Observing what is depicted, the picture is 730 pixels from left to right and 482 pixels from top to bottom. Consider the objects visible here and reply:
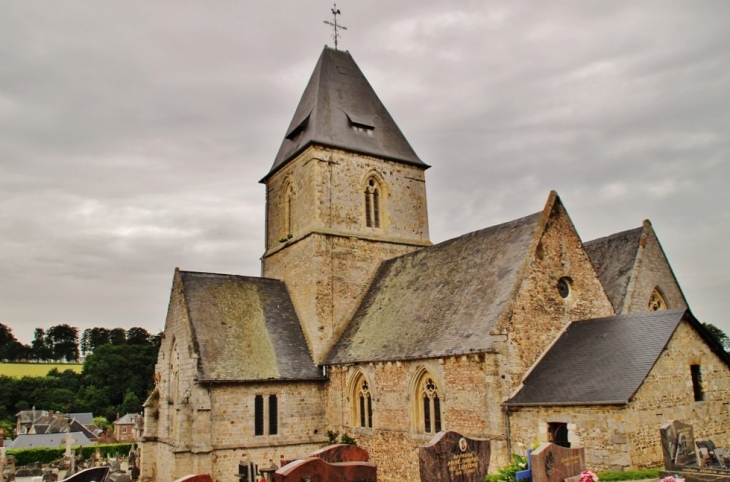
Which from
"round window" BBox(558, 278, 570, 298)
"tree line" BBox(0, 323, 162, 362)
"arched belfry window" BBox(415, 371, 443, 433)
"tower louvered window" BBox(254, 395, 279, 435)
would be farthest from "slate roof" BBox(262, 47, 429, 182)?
"tree line" BBox(0, 323, 162, 362)

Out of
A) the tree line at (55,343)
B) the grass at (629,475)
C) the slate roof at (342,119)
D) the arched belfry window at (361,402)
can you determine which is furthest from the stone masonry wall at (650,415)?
the tree line at (55,343)

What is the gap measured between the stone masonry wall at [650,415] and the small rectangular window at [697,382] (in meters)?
0.12

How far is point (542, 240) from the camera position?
770 inches

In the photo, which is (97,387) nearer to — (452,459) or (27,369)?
(27,369)

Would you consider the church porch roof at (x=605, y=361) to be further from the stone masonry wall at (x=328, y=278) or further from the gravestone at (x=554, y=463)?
the stone masonry wall at (x=328, y=278)

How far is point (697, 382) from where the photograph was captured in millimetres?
16391

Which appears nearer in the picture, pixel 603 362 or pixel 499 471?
pixel 499 471

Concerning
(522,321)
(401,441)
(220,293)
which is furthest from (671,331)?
(220,293)

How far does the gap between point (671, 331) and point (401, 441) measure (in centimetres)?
897

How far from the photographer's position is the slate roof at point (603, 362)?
14.8 m

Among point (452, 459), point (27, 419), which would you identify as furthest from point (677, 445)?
point (27, 419)

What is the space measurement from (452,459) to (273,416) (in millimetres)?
12269

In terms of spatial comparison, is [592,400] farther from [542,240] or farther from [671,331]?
[542,240]

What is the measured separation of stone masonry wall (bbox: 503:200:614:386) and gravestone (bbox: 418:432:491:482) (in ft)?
14.1
